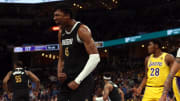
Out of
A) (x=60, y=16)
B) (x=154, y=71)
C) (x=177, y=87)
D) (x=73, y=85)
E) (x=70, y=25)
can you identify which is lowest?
(x=177, y=87)

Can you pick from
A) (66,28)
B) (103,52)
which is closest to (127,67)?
(103,52)

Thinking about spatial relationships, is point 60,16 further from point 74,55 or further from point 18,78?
point 18,78

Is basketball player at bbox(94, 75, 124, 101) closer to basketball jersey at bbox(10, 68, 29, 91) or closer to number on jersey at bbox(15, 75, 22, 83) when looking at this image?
basketball jersey at bbox(10, 68, 29, 91)

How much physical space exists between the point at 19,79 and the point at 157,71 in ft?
13.4

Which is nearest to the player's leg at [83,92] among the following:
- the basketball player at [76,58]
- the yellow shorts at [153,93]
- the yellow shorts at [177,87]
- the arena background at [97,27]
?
the basketball player at [76,58]

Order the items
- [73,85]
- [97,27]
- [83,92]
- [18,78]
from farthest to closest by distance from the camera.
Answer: [97,27]
[18,78]
[83,92]
[73,85]

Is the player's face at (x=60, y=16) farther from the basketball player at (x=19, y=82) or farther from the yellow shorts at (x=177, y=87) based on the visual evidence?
the basketball player at (x=19, y=82)

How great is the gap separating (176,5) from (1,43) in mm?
16120

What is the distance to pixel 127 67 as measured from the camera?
25.1 m

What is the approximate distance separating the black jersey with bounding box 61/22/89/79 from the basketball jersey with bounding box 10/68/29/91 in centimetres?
490

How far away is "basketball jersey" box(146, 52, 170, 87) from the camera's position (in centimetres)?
612

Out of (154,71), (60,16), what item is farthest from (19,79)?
(60,16)

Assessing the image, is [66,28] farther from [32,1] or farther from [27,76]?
[32,1]

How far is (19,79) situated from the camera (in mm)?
8633
